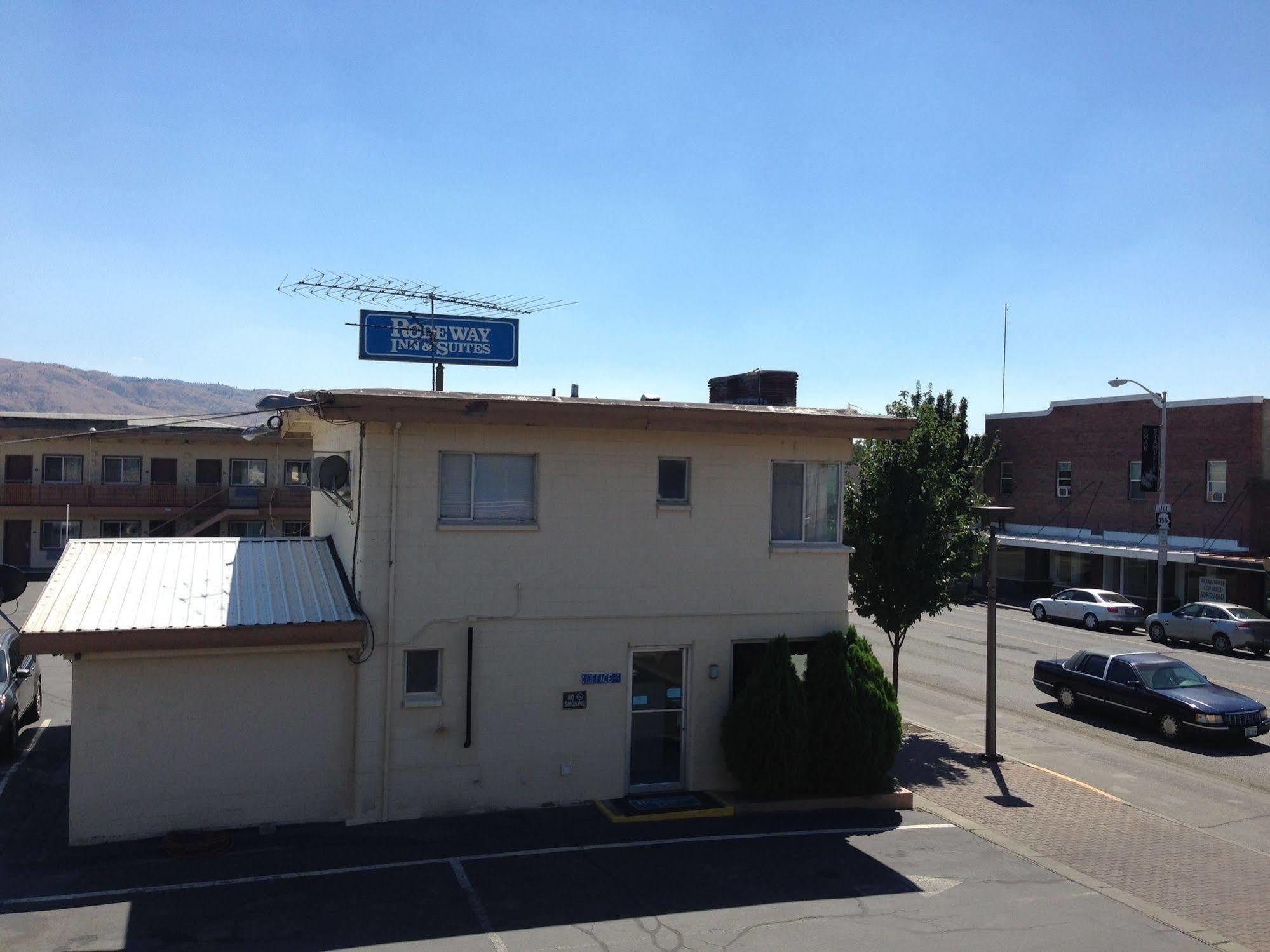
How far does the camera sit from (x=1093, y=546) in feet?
137

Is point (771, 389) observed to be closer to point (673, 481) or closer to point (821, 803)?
point (673, 481)

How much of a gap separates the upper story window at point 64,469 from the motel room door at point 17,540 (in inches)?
91.0

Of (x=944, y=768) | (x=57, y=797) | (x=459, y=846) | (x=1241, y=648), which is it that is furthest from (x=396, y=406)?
(x=1241, y=648)

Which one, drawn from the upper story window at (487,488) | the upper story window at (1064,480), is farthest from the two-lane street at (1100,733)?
the upper story window at (1064,480)

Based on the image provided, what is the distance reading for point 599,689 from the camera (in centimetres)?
1370

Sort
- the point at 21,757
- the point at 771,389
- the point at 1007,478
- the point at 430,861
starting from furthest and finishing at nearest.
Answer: the point at 1007,478 < the point at 771,389 < the point at 21,757 < the point at 430,861

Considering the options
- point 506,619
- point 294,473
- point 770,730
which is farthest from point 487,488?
point 294,473

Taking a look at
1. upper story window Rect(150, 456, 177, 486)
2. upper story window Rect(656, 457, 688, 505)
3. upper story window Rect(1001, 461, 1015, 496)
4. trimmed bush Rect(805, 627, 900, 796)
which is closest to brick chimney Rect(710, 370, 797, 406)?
upper story window Rect(656, 457, 688, 505)

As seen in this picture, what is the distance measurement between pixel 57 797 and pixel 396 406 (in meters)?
7.27

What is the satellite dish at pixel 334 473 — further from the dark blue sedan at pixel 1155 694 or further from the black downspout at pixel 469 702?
the dark blue sedan at pixel 1155 694

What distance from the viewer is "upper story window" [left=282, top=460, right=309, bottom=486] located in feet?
156

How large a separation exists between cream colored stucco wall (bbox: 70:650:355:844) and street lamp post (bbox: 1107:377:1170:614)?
102 feet

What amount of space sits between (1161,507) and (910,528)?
23161 millimetres

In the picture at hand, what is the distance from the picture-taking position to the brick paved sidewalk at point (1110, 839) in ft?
36.9
